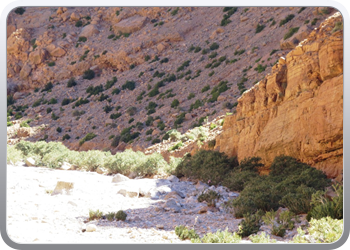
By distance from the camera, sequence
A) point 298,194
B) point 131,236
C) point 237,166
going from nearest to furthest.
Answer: point 131,236 → point 298,194 → point 237,166

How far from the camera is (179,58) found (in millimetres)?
33656

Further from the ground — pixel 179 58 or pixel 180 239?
pixel 180 239

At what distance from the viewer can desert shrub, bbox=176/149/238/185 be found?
12273 mm

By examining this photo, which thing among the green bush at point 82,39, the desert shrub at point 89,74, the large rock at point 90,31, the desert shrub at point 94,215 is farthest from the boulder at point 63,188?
the large rock at point 90,31

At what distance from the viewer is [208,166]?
13164mm

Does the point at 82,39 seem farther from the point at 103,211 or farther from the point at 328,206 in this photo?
the point at 328,206

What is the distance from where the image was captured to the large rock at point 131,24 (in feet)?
133

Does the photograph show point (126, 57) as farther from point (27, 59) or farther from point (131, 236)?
point (131, 236)

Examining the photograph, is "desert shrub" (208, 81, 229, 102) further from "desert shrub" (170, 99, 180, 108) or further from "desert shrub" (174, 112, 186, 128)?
"desert shrub" (170, 99, 180, 108)

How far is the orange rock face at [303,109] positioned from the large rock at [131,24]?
2975 centimetres

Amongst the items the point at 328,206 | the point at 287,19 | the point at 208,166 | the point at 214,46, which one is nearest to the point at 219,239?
the point at 328,206

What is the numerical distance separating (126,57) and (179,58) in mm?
7128
